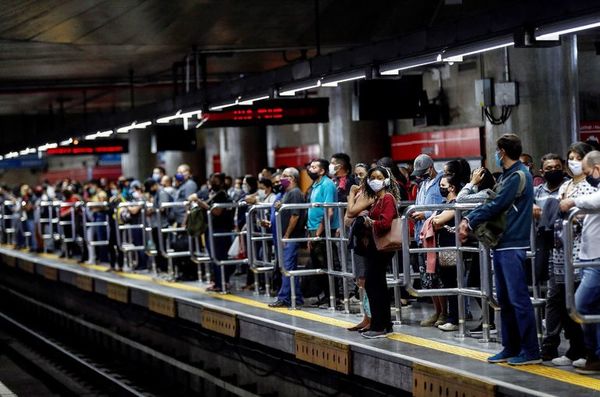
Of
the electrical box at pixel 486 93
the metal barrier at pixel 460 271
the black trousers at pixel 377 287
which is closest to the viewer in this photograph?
the metal barrier at pixel 460 271

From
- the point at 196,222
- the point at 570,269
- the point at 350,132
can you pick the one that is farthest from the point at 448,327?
the point at 350,132

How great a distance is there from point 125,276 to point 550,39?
11.8m

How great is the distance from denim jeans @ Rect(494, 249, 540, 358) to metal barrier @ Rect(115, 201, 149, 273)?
10537 mm

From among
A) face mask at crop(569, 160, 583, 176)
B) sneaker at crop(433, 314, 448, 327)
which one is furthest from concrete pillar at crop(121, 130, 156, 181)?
face mask at crop(569, 160, 583, 176)

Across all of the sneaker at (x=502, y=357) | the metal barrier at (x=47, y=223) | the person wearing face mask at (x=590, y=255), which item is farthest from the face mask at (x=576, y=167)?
the metal barrier at (x=47, y=223)

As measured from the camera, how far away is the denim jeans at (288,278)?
13.3 m

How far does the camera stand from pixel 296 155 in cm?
3002

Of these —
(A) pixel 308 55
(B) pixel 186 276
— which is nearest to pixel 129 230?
(B) pixel 186 276

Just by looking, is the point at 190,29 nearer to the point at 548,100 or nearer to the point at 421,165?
the point at 548,100

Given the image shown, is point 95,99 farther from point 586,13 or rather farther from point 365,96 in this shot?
point 586,13

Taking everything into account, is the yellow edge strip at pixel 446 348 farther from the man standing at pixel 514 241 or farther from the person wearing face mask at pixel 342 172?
the person wearing face mask at pixel 342 172

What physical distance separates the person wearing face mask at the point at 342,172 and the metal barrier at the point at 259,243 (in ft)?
3.46

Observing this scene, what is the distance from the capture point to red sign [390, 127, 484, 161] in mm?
20484

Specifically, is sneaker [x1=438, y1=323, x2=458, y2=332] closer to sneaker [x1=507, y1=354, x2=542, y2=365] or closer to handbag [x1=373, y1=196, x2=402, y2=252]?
handbag [x1=373, y1=196, x2=402, y2=252]
